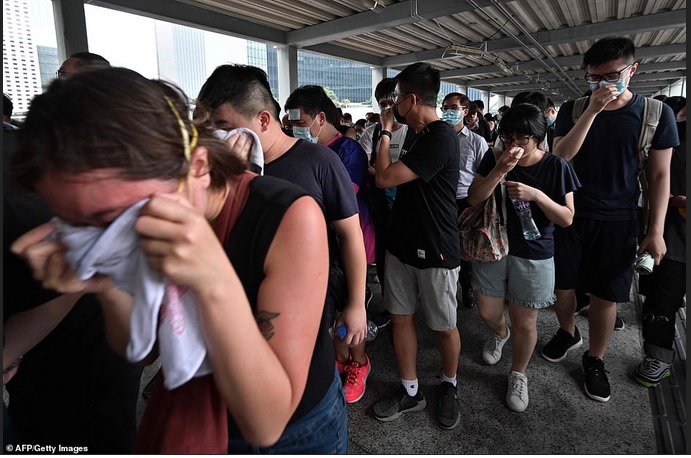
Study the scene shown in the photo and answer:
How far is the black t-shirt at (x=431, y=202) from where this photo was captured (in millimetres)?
1898

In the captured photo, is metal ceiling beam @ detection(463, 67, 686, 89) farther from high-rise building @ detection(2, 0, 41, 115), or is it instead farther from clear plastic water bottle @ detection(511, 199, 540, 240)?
high-rise building @ detection(2, 0, 41, 115)

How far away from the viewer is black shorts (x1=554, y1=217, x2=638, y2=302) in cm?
216

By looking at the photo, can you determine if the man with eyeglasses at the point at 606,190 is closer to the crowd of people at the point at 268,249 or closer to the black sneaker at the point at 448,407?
the crowd of people at the point at 268,249

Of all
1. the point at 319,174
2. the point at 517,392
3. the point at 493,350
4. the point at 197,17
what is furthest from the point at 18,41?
the point at 517,392

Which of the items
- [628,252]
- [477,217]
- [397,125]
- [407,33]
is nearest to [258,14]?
[407,33]

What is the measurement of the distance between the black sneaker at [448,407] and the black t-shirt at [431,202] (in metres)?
0.73

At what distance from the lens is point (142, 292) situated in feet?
1.85

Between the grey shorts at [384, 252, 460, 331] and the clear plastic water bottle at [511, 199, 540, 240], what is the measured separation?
0.41m

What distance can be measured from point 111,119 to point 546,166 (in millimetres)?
2069

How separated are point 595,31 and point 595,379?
8.01 metres

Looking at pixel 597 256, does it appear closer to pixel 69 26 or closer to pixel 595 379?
pixel 595 379

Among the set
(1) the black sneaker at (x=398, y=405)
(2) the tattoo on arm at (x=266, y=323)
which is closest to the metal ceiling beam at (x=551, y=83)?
(1) the black sneaker at (x=398, y=405)

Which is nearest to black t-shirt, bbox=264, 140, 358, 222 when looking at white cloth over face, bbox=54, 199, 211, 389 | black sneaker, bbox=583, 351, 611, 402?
white cloth over face, bbox=54, 199, 211, 389

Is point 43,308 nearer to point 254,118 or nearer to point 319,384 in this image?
point 319,384
